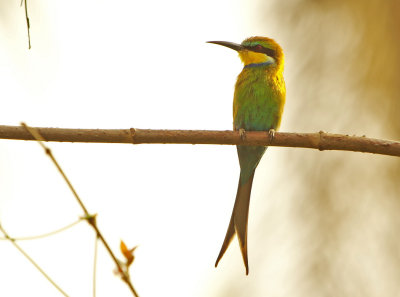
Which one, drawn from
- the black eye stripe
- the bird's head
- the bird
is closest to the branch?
the bird

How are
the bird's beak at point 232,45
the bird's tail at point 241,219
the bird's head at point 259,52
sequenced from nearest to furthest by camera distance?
the bird's tail at point 241,219 → the bird's head at point 259,52 → the bird's beak at point 232,45

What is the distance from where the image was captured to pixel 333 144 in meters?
2.71

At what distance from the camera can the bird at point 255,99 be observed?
13.2 ft

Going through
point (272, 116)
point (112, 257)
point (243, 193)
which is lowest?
point (112, 257)

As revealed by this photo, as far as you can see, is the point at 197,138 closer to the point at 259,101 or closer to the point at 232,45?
the point at 259,101

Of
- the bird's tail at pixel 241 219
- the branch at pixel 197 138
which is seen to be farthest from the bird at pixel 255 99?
the branch at pixel 197 138

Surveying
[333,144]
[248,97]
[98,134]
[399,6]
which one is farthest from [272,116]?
[98,134]

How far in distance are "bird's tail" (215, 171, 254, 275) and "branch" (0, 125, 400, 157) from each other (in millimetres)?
537

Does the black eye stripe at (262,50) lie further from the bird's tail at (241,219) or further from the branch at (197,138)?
the branch at (197,138)

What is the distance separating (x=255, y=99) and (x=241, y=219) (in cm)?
109

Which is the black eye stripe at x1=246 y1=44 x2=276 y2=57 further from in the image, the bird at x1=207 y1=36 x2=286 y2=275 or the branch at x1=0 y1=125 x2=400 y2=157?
the branch at x1=0 y1=125 x2=400 y2=157

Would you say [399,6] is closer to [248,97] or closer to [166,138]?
[248,97]

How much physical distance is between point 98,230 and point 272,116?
307 cm

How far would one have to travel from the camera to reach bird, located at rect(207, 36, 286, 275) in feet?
13.2
